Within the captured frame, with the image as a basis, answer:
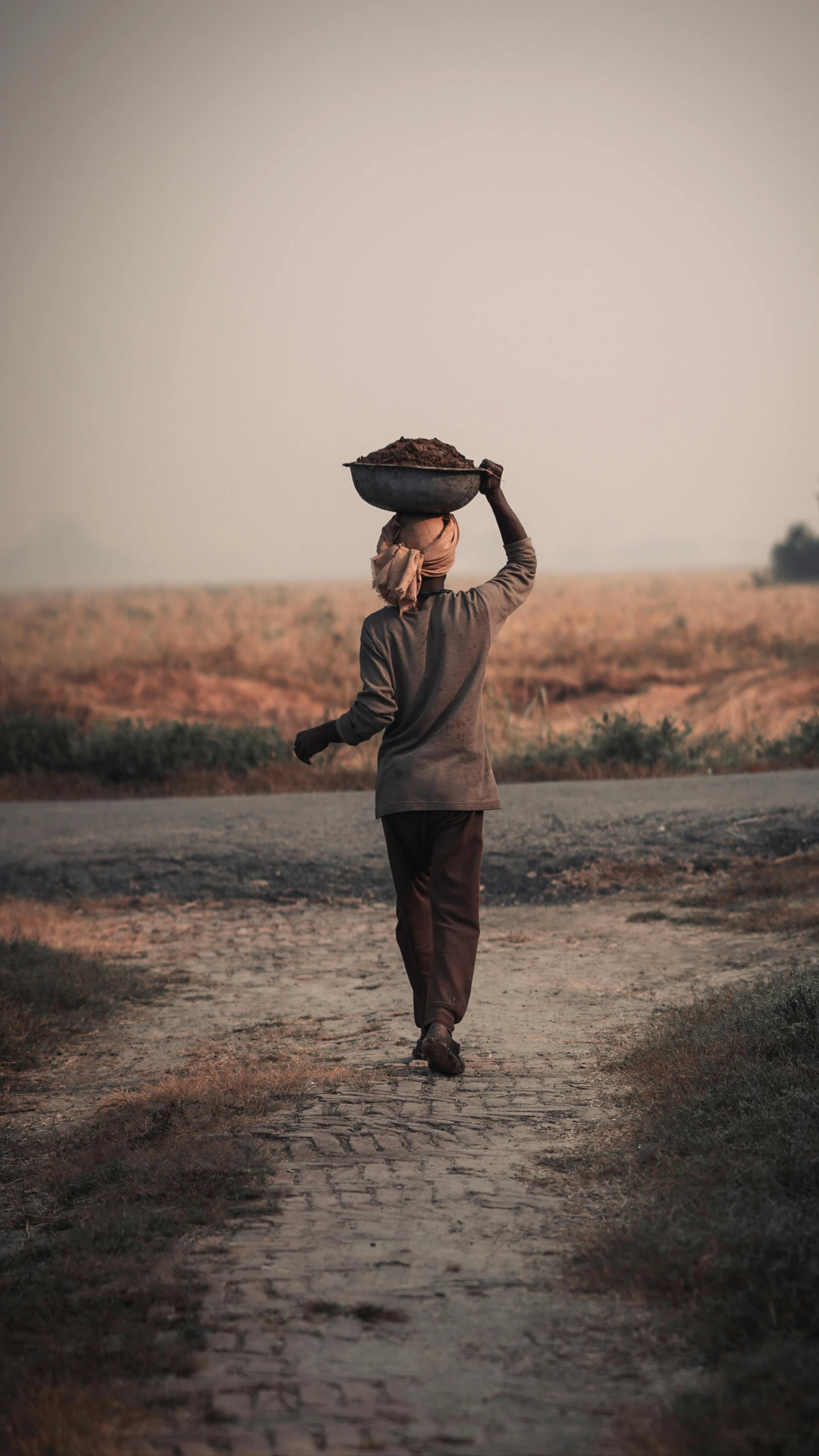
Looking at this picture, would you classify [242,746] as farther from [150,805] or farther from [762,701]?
[762,701]

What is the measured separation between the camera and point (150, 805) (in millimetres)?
11172

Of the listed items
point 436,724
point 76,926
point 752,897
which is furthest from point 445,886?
point 76,926

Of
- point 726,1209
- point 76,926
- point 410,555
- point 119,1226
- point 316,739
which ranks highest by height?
point 410,555

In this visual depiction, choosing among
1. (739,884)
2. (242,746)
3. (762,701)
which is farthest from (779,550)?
(739,884)

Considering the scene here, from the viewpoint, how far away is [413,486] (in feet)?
13.9

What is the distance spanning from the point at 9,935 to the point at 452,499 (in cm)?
427

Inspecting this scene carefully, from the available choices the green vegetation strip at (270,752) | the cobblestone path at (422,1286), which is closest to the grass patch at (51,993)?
the cobblestone path at (422,1286)

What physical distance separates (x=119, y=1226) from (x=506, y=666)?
106ft

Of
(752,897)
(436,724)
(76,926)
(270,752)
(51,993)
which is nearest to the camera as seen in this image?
(436,724)

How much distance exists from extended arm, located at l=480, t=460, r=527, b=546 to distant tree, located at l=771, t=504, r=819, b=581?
199 ft

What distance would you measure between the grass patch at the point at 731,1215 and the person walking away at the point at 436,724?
2.49ft

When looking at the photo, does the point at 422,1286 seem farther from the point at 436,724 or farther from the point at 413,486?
the point at 413,486

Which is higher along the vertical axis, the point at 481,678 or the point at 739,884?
the point at 481,678

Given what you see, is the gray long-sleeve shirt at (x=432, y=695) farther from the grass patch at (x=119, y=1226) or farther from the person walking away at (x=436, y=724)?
the grass patch at (x=119, y=1226)
